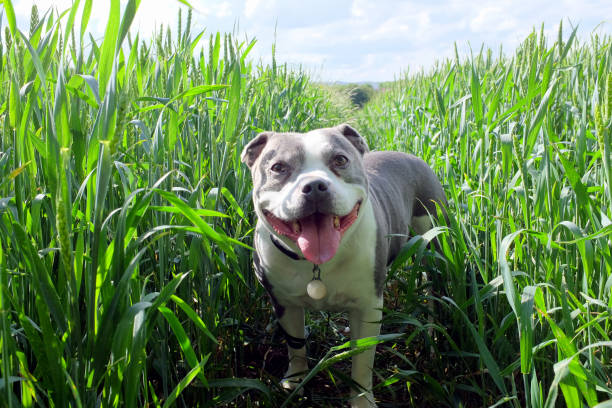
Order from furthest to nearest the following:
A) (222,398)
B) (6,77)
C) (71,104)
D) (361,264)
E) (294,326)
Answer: (294,326), (361,264), (6,77), (222,398), (71,104)

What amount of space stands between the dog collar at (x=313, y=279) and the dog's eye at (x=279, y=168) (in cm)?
25

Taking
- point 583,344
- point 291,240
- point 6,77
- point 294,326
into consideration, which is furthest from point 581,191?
point 6,77

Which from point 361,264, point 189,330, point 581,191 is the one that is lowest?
point 189,330

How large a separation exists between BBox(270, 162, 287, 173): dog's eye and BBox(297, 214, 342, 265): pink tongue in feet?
0.79

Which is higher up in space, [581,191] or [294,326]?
[581,191]

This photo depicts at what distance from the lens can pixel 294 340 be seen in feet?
7.12

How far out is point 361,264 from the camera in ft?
6.40

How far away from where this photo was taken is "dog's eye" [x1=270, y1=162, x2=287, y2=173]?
1941 millimetres

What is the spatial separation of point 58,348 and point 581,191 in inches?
55.9

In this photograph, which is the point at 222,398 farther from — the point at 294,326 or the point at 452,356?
the point at 452,356

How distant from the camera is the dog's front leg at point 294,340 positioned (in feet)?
7.04

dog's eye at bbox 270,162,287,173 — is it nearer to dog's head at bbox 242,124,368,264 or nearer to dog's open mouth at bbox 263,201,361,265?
dog's head at bbox 242,124,368,264

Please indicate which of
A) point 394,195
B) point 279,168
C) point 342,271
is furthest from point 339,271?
point 394,195

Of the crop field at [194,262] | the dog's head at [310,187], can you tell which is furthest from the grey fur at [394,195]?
the dog's head at [310,187]
